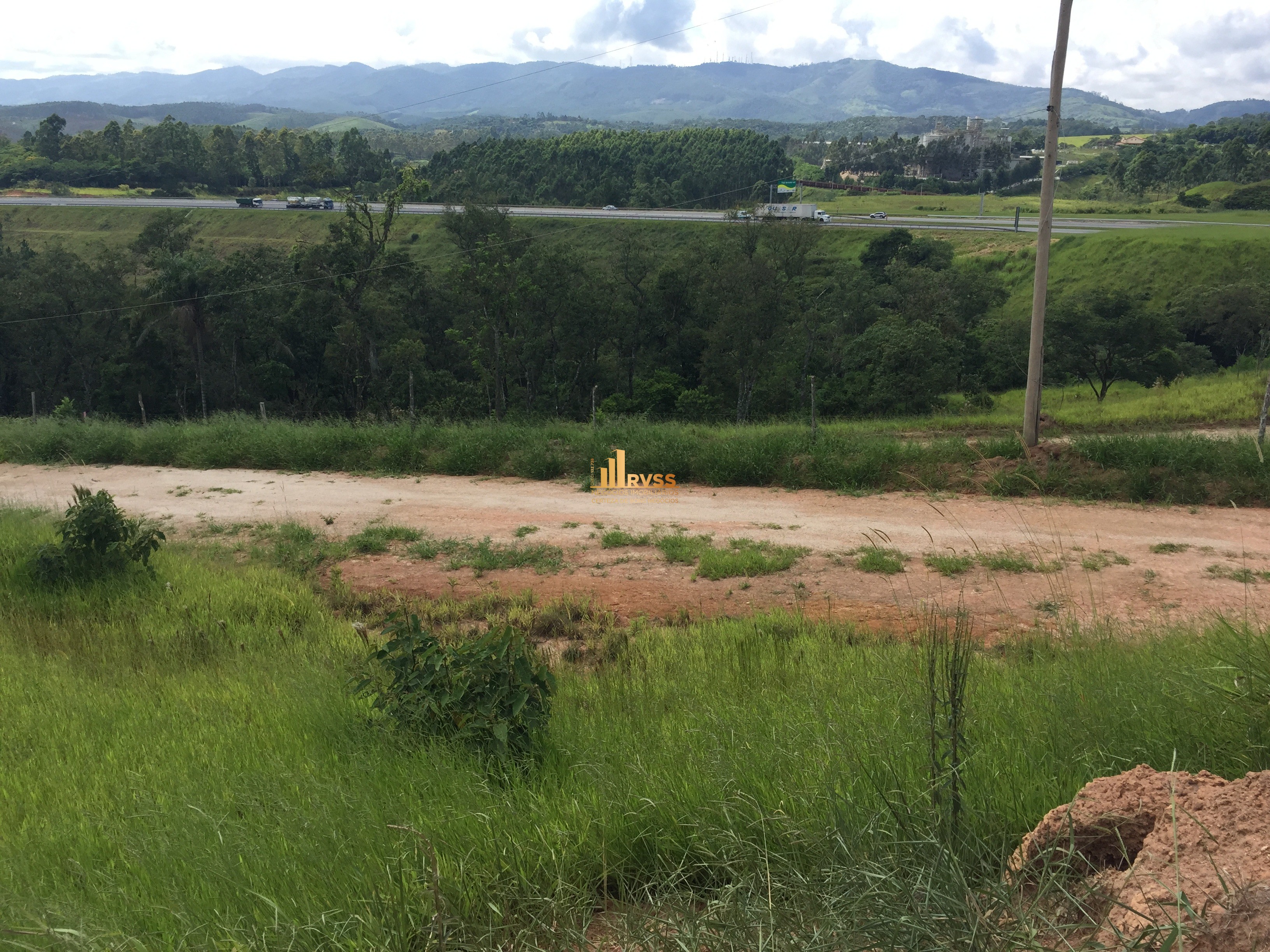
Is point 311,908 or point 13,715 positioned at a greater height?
point 311,908

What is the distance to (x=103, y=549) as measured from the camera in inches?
336

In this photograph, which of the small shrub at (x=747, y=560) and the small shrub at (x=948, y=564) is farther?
the small shrub at (x=747, y=560)

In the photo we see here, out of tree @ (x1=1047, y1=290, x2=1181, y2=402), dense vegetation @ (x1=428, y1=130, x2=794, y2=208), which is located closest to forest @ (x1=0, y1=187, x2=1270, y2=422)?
tree @ (x1=1047, y1=290, x2=1181, y2=402)

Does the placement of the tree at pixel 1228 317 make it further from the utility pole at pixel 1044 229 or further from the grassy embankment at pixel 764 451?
the utility pole at pixel 1044 229

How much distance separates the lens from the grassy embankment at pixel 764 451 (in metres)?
11.6

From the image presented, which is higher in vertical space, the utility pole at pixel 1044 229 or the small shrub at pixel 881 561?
the utility pole at pixel 1044 229

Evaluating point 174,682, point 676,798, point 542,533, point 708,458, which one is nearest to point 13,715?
point 174,682

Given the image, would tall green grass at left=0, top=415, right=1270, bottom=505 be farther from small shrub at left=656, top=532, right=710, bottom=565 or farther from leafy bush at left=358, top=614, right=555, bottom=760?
leafy bush at left=358, top=614, right=555, bottom=760

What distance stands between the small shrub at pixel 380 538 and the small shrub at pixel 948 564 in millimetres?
6126

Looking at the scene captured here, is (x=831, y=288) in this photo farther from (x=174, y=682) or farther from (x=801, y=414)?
(x=174, y=682)

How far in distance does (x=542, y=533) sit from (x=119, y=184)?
95149 millimetres

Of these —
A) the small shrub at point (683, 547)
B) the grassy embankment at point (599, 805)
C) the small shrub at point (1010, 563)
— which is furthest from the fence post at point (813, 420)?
the grassy embankment at point (599, 805)

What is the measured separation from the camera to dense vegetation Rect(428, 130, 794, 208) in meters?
79.5

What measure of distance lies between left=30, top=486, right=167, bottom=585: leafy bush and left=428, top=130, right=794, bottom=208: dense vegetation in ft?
228
